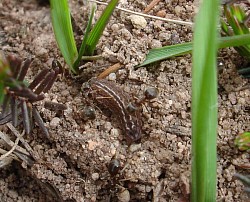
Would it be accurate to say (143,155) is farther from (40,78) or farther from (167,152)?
(40,78)

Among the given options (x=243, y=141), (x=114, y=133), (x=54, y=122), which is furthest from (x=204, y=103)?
(x=54, y=122)

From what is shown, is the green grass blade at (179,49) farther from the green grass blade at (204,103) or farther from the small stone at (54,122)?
the small stone at (54,122)

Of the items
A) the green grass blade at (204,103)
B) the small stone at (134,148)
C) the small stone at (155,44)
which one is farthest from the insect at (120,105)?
the green grass blade at (204,103)

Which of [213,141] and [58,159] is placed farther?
[58,159]

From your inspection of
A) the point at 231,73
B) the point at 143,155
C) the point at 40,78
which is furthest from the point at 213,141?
the point at 40,78

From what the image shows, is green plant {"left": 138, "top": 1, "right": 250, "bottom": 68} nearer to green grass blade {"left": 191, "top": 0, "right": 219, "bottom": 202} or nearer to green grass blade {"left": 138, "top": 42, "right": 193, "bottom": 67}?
green grass blade {"left": 138, "top": 42, "right": 193, "bottom": 67}

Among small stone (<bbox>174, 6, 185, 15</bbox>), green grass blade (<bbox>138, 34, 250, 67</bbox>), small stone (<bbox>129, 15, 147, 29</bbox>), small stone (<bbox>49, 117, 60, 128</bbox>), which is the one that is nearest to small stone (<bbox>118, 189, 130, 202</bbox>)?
small stone (<bbox>49, 117, 60, 128</bbox>)

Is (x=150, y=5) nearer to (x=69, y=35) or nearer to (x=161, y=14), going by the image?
(x=161, y=14)

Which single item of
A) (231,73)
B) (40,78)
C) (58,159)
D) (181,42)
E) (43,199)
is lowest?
(43,199)
